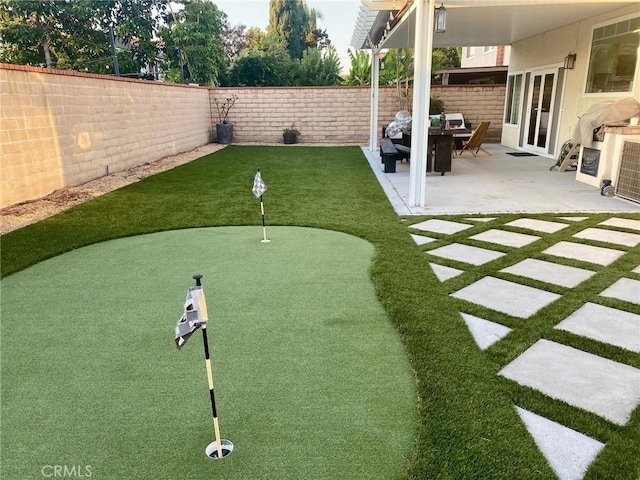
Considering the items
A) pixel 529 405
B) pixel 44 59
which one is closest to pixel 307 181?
pixel 529 405

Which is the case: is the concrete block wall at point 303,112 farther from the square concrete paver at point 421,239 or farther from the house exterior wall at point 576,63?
the square concrete paver at point 421,239

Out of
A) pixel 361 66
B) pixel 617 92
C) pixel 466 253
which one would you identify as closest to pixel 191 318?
pixel 466 253

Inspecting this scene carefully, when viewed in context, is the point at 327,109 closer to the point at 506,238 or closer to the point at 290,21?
the point at 506,238

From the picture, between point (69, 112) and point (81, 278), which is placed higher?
point (69, 112)

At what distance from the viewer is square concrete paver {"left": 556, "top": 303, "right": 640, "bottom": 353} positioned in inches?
111

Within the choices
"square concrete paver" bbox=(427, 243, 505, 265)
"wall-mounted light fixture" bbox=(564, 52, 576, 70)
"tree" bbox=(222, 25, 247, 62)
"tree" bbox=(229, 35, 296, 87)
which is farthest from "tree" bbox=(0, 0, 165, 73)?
"tree" bbox=(222, 25, 247, 62)

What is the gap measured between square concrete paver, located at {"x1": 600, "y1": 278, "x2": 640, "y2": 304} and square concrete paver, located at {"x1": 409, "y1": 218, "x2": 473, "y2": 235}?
1.85 meters

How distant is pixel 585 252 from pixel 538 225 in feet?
3.29

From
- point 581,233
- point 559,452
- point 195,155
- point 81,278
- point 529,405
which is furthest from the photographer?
point 195,155

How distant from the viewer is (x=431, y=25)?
18.7 ft

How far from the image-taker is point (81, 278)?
4023 millimetres

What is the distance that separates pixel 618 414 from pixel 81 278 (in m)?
4.20

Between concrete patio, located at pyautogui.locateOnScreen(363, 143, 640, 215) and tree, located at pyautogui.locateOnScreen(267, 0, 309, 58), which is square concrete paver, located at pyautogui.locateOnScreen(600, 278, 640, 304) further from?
tree, located at pyautogui.locateOnScreen(267, 0, 309, 58)

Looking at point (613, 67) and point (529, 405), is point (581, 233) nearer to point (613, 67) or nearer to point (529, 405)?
point (529, 405)
